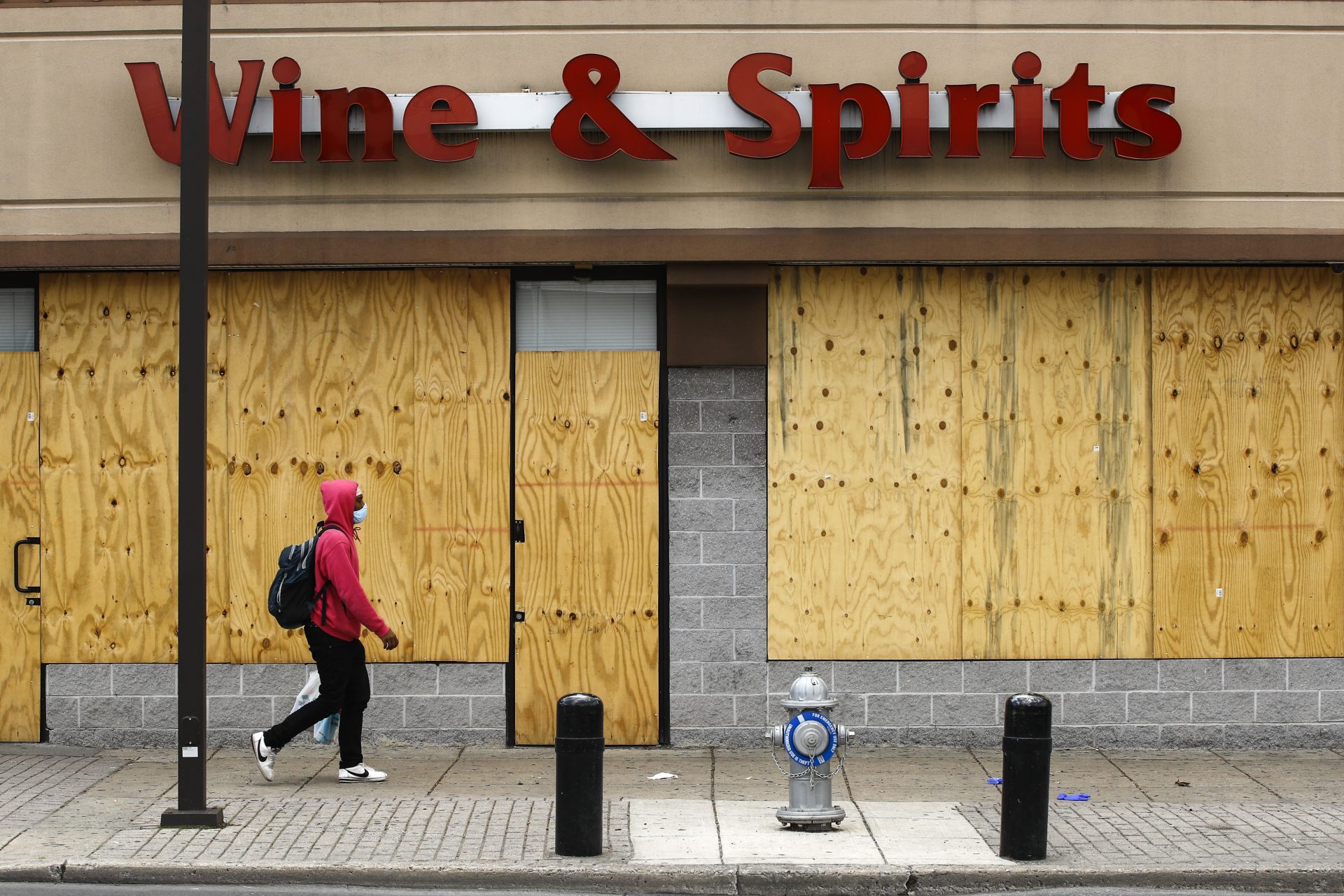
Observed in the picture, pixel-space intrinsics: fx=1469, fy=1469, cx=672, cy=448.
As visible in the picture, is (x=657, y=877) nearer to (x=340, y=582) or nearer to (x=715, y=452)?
(x=340, y=582)

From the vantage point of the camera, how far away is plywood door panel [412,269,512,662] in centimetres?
1046

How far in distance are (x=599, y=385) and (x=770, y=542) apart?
5.44 ft

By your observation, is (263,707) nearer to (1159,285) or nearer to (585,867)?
(585,867)

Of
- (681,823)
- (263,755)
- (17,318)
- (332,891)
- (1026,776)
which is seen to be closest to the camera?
(332,891)

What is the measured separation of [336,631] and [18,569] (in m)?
2.99

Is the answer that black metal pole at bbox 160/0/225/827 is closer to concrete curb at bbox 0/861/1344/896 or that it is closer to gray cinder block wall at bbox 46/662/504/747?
concrete curb at bbox 0/861/1344/896

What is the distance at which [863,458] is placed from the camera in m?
10.5

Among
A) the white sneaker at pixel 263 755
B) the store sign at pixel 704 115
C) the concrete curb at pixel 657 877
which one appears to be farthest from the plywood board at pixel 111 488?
the concrete curb at pixel 657 877

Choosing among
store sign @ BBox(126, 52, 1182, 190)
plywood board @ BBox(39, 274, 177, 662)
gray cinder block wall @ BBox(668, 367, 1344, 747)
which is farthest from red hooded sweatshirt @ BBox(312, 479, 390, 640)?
store sign @ BBox(126, 52, 1182, 190)

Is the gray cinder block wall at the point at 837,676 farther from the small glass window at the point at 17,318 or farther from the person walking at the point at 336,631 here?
the small glass window at the point at 17,318

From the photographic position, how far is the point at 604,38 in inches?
408

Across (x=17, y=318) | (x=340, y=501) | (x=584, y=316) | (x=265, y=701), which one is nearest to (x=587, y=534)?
(x=584, y=316)

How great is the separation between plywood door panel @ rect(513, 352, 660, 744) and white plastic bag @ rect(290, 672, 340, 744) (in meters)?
1.51

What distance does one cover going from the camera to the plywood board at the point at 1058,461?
10469mm
